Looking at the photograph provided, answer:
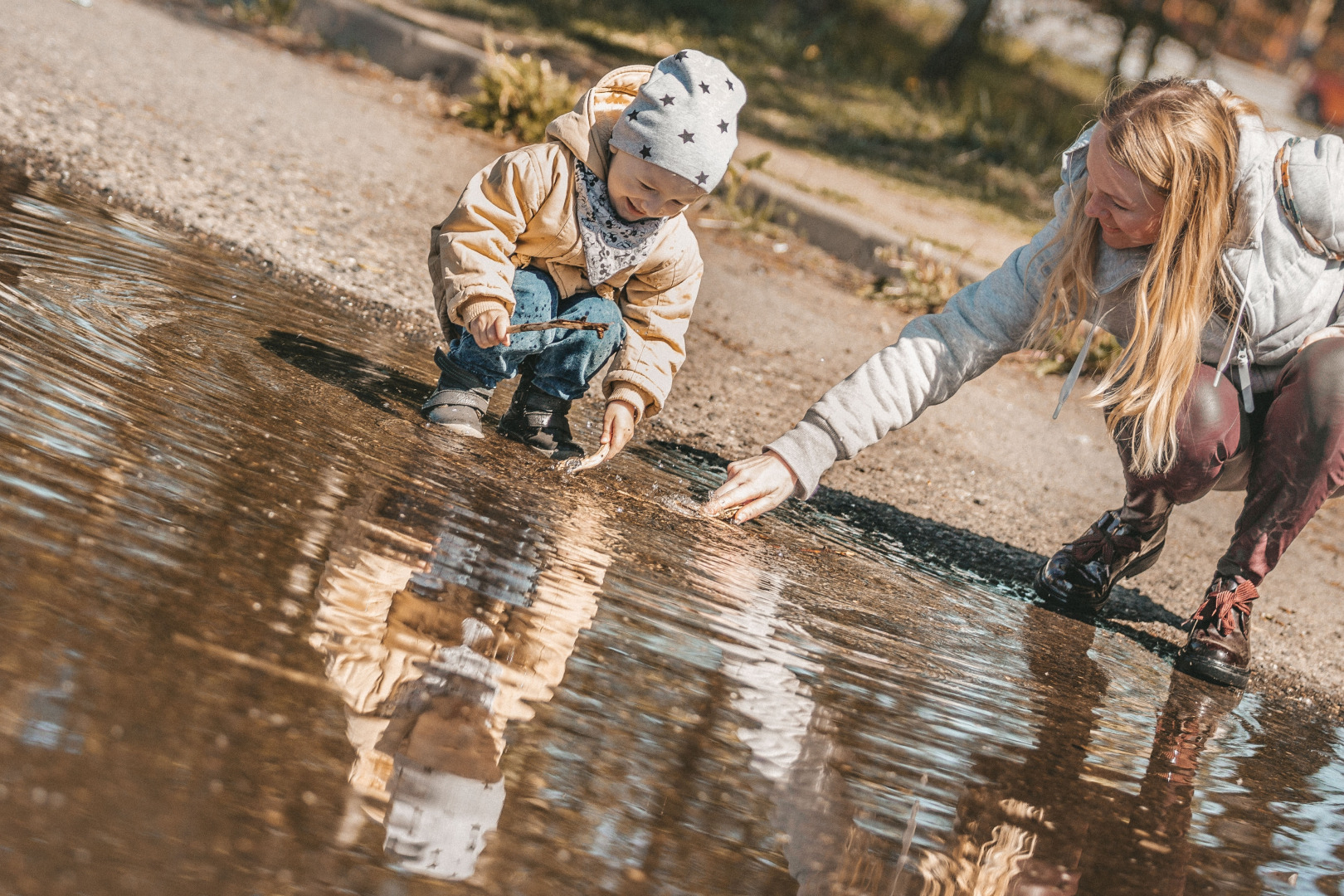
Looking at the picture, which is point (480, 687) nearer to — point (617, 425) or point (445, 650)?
point (445, 650)

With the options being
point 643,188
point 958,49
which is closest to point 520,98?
point 643,188

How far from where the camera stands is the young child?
106 inches

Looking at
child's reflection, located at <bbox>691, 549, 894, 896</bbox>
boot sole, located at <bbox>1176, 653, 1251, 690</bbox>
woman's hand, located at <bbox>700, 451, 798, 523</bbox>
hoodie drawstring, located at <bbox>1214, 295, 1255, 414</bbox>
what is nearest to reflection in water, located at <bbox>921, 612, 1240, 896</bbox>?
child's reflection, located at <bbox>691, 549, 894, 896</bbox>

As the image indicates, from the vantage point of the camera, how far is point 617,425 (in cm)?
285

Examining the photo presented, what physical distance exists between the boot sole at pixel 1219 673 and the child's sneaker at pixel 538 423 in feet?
4.89

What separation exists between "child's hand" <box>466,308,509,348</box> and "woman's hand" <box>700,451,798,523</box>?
0.54m

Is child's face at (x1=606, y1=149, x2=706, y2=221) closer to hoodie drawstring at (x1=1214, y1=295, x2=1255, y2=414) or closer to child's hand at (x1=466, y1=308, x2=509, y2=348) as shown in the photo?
child's hand at (x1=466, y1=308, x2=509, y2=348)

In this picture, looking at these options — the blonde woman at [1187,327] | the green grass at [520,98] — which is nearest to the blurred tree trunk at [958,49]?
the green grass at [520,98]

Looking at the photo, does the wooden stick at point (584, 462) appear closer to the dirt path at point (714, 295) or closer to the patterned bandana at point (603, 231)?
the patterned bandana at point (603, 231)

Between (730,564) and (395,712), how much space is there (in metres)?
1.15

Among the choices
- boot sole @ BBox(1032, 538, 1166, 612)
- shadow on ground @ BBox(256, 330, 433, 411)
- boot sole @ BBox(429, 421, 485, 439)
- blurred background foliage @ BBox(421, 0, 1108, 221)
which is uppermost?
blurred background foliage @ BBox(421, 0, 1108, 221)

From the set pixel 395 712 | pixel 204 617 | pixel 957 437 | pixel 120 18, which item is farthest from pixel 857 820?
pixel 120 18

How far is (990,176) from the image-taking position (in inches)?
373

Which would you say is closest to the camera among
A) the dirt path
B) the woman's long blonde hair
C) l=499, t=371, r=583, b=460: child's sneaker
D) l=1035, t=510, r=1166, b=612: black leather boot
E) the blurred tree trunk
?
the woman's long blonde hair
